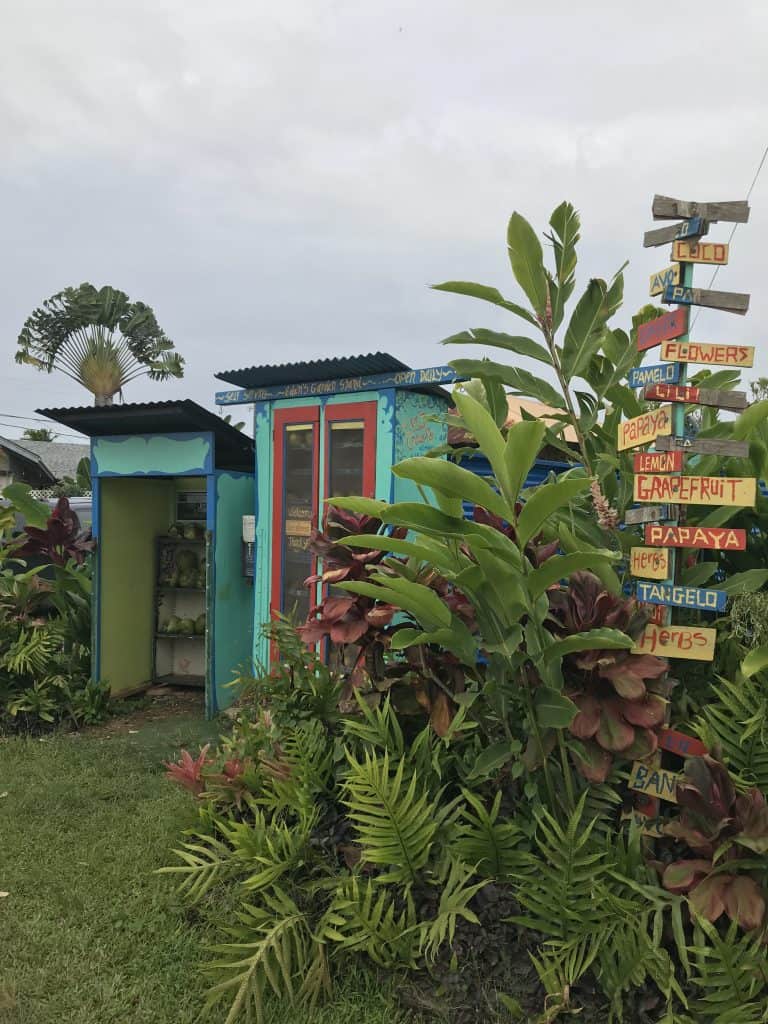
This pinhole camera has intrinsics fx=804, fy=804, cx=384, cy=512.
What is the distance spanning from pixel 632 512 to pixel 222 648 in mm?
4194

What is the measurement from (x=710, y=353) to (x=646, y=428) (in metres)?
0.30

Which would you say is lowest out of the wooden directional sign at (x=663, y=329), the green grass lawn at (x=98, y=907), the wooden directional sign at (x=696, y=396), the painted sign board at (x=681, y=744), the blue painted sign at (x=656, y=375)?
the green grass lawn at (x=98, y=907)

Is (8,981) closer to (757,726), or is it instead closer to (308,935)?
(308,935)

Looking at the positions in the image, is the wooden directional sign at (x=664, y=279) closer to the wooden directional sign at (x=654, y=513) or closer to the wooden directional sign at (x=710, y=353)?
the wooden directional sign at (x=710, y=353)

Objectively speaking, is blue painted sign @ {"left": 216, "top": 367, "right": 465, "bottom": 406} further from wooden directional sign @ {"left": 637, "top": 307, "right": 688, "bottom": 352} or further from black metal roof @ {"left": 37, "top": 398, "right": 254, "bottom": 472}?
wooden directional sign @ {"left": 637, "top": 307, "right": 688, "bottom": 352}

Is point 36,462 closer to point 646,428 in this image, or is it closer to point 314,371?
point 314,371

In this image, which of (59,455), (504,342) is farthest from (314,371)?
(59,455)

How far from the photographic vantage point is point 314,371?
217 inches

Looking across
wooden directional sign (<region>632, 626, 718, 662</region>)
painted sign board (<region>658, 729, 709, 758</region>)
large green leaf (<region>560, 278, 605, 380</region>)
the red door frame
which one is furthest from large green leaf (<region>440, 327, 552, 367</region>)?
the red door frame

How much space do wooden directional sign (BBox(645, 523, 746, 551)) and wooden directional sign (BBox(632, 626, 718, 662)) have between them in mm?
261

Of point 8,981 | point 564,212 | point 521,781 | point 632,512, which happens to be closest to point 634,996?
point 521,781

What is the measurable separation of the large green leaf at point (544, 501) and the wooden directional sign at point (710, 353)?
0.72m

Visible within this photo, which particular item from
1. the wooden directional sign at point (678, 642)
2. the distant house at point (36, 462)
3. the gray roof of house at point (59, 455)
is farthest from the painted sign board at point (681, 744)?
the gray roof of house at point (59, 455)

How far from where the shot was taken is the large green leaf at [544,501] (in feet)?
6.62
